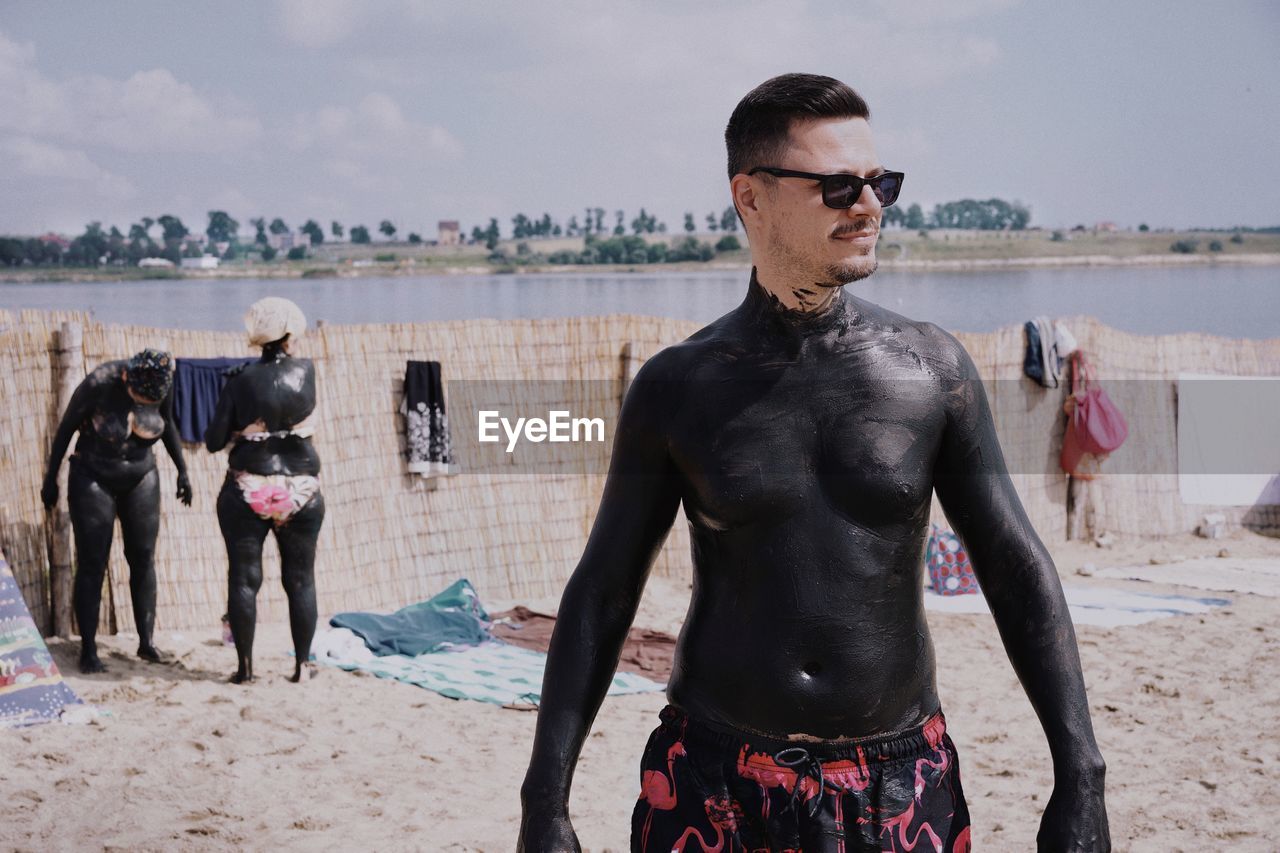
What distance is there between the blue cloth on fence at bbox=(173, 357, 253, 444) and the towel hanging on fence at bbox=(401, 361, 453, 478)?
54.8 inches

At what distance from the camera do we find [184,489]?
7691mm

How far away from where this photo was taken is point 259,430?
270 inches

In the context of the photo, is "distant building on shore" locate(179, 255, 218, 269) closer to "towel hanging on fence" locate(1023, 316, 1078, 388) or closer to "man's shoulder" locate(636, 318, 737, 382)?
"towel hanging on fence" locate(1023, 316, 1078, 388)

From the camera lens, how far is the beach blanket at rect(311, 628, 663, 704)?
24.1 feet

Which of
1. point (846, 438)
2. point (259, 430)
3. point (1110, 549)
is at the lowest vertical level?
point (1110, 549)

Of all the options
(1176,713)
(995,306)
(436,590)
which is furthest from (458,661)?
(995,306)

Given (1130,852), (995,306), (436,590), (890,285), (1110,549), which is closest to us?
(1130,852)

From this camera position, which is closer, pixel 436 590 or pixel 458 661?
pixel 458 661

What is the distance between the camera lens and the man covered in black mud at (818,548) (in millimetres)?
1917

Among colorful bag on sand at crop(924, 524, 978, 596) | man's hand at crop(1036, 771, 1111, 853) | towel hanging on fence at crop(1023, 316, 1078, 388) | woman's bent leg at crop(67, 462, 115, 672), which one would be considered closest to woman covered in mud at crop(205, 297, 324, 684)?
woman's bent leg at crop(67, 462, 115, 672)

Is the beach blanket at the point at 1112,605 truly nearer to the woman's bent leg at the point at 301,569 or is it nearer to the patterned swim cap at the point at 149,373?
the woman's bent leg at the point at 301,569

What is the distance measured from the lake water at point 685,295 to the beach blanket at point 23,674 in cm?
4054

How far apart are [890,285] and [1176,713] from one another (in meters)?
68.5

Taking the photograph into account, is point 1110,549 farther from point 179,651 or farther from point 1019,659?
point 1019,659
